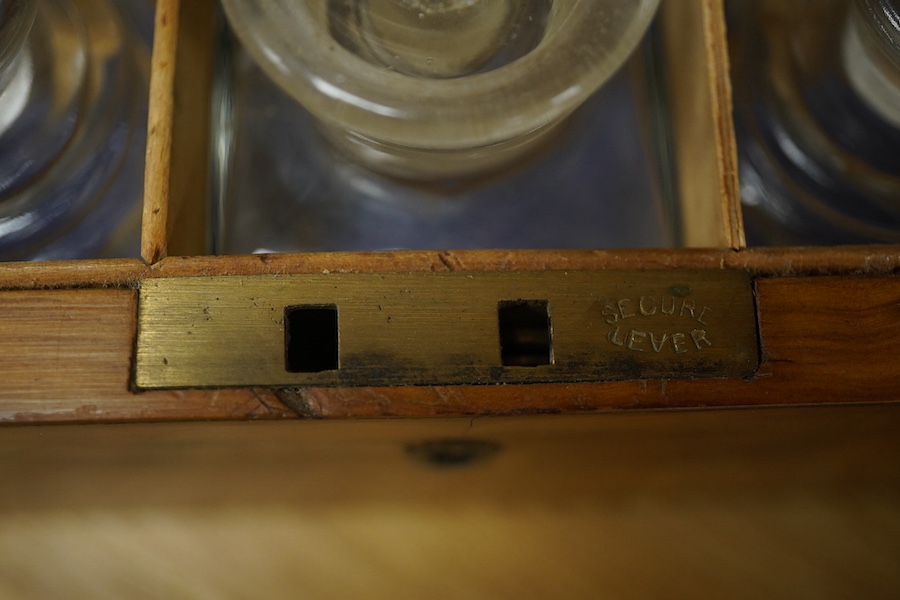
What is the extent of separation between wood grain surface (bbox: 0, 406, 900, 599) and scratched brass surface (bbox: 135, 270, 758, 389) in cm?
9

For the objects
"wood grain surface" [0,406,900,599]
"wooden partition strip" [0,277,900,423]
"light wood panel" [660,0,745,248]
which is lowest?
"wood grain surface" [0,406,900,599]

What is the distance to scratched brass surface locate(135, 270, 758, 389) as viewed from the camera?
1.13 feet

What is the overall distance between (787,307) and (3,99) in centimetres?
45

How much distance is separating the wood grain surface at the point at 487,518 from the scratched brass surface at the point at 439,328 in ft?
0.29

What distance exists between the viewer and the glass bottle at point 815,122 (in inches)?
17.7

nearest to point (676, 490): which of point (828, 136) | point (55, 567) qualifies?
point (828, 136)

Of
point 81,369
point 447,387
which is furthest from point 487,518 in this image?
point 81,369

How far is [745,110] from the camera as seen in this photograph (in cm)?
47

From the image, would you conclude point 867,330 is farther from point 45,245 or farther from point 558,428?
point 45,245

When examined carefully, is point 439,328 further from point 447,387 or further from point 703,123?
point 703,123

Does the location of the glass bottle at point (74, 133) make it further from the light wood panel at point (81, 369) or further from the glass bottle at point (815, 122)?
the glass bottle at point (815, 122)

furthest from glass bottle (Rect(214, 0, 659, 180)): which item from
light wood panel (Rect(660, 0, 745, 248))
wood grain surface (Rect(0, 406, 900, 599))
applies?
wood grain surface (Rect(0, 406, 900, 599))

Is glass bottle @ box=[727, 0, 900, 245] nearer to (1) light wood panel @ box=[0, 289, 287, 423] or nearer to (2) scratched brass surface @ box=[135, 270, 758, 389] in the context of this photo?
(2) scratched brass surface @ box=[135, 270, 758, 389]

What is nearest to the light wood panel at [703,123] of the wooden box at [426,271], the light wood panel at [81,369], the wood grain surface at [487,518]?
the wooden box at [426,271]
